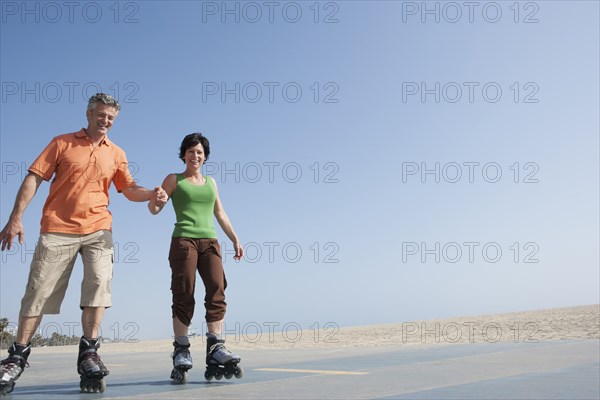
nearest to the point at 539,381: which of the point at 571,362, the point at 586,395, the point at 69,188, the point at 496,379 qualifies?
the point at 496,379

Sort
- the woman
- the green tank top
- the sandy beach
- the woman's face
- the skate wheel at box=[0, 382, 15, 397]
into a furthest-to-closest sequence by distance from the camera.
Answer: the sandy beach < the woman's face < the green tank top < the woman < the skate wheel at box=[0, 382, 15, 397]

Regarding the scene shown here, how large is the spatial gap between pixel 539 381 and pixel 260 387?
6.99 ft

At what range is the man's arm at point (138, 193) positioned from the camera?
482 centimetres

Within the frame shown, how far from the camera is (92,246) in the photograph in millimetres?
4484

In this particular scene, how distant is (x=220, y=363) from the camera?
4922 millimetres

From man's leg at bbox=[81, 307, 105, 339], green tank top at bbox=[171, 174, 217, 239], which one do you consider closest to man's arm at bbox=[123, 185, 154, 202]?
green tank top at bbox=[171, 174, 217, 239]

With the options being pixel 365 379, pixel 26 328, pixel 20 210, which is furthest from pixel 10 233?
pixel 365 379

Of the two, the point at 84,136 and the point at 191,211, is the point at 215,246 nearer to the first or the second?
the point at 191,211

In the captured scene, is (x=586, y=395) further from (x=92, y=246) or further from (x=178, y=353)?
(x=92, y=246)

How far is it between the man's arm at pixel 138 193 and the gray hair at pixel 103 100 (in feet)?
1.95

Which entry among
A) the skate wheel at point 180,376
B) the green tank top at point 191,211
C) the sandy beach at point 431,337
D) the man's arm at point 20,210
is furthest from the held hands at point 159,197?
the sandy beach at point 431,337

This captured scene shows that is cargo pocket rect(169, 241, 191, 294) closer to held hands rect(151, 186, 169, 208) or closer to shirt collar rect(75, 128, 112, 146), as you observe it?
held hands rect(151, 186, 169, 208)

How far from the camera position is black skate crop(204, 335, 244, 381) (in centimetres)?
491

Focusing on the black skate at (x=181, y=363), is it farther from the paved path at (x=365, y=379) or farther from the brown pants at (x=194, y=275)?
the brown pants at (x=194, y=275)
